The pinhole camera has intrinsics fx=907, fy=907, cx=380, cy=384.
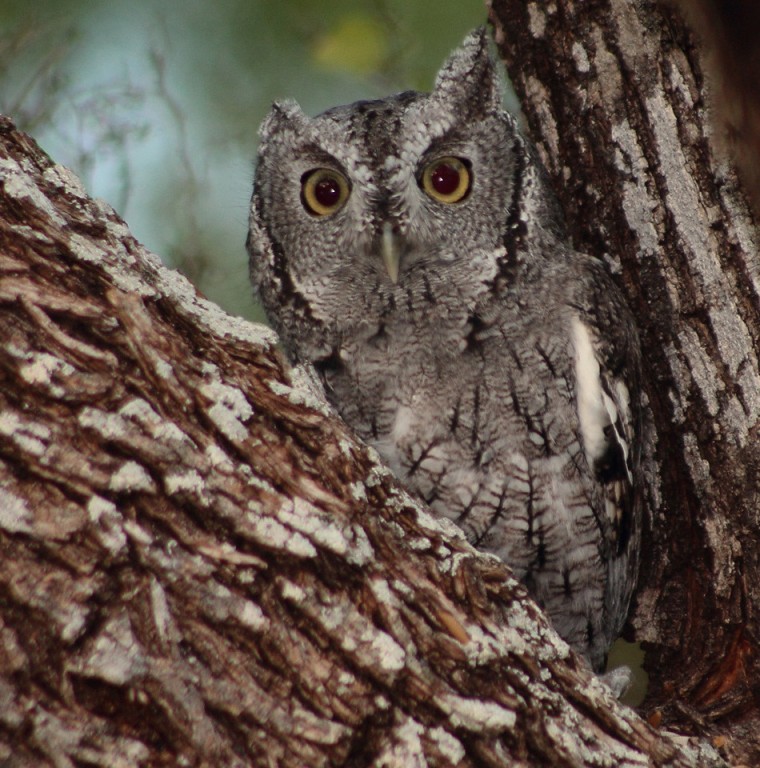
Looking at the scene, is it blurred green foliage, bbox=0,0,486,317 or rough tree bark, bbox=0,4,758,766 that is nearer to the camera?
rough tree bark, bbox=0,4,758,766

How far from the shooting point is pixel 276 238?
259 cm

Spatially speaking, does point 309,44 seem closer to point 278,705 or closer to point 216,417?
point 216,417

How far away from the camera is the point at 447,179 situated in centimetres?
242

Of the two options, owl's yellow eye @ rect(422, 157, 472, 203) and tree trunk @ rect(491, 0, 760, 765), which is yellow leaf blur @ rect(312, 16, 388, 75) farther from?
owl's yellow eye @ rect(422, 157, 472, 203)

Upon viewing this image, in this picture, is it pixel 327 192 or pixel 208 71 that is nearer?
pixel 327 192

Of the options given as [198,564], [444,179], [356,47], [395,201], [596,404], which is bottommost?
[198,564]

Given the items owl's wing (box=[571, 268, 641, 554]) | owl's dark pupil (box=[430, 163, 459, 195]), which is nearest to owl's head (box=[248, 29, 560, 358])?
owl's dark pupil (box=[430, 163, 459, 195])

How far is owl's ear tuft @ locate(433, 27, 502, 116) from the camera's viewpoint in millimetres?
2461

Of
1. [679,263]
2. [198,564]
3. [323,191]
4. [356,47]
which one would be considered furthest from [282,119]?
[198,564]

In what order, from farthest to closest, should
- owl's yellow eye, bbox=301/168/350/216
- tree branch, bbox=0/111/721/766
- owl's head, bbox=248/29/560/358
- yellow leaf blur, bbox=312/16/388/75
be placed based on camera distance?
yellow leaf blur, bbox=312/16/388/75
owl's yellow eye, bbox=301/168/350/216
owl's head, bbox=248/29/560/358
tree branch, bbox=0/111/721/766

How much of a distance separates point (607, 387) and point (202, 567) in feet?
4.38

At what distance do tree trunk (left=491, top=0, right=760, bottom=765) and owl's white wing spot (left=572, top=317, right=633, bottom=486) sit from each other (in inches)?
4.7

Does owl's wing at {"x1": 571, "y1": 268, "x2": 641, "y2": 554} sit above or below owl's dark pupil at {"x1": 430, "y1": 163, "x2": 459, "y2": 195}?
below

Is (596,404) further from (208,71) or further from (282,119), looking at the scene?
(208,71)
